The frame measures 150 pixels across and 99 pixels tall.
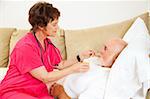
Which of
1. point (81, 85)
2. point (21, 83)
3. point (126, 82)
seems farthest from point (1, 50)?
point (126, 82)

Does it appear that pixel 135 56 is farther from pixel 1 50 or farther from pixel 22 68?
pixel 1 50

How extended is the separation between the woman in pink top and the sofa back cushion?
483mm

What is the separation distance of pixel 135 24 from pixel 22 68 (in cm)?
87

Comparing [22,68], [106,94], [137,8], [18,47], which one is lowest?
[106,94]

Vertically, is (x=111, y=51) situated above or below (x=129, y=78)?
above

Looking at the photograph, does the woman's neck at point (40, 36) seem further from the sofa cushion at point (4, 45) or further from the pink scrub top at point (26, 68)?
the sofa cushion at point (4, 45)

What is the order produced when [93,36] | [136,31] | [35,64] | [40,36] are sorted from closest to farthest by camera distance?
[35,64], [40,36], [136,31], [93,36]

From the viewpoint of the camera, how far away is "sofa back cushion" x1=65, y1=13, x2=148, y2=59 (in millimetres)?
2184

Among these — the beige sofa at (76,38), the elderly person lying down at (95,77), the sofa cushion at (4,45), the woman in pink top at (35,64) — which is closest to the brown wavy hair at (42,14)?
the woman in pink top at (35,64)

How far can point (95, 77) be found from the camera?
1.75m

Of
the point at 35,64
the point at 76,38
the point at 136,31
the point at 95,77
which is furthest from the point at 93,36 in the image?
the point at 35,64

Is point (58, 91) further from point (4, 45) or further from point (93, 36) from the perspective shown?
point (4, 45)

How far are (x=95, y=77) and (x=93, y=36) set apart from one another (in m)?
0.58

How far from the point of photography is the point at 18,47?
1693 mm
